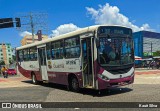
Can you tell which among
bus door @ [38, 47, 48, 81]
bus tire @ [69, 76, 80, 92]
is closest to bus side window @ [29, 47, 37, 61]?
bus door @ [38, 47, 48, 81]

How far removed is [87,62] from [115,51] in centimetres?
145

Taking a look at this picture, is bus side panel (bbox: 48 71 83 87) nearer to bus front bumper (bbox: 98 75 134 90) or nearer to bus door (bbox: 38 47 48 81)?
bus door (bbox: 38 47 48 81)

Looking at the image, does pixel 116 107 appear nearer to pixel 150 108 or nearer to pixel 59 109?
pixel 150 108

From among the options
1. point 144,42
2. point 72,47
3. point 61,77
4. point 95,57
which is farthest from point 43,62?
point 144,42

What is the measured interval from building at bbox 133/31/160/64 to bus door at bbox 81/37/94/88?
64.9 meters

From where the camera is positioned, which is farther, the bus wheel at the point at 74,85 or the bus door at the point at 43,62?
the bus door at the point at 43,62

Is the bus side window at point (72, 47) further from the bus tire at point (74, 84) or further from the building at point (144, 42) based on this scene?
the building at point (144, 42)

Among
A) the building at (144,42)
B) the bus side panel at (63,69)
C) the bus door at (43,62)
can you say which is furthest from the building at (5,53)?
the bus side panel at (63,69)

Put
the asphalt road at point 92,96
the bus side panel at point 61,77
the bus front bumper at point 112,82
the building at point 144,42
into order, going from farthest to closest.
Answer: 1. the building at point 144,42
2. the bus side panel at point 61,77
3. the bus front bumper at point 112,82
4. the asphalt road at point 92,96

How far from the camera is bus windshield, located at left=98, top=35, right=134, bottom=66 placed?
13531 mm

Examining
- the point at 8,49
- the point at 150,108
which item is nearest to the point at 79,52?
the point at 150,108

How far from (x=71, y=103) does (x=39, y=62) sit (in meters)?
9.45

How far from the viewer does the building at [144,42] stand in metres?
82.5

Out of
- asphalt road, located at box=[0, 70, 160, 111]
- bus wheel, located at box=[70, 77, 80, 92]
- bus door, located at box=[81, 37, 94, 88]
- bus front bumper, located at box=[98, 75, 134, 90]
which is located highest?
bus door, located at box=[81, 37, 94, 88]
